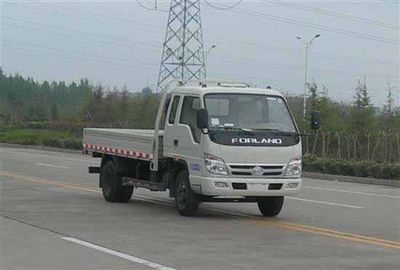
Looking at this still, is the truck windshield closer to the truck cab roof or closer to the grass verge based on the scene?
the truck cab roof

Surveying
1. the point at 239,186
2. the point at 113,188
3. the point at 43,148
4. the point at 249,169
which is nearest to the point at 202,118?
the point at 249,169

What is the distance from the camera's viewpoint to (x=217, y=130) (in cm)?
1274

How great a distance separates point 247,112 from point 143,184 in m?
2.76

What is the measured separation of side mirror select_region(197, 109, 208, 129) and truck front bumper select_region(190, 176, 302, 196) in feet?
2.96

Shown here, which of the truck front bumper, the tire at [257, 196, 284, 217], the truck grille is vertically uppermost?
the truck grille

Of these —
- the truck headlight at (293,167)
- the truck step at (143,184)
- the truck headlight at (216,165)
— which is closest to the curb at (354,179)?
the truck step at (143,184)

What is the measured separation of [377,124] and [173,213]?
26324 millimetres

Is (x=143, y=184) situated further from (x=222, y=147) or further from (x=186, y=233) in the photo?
(x=186, y=233)

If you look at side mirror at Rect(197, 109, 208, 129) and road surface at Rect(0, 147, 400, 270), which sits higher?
side mirror at Rect(197, 109, 208, 129)

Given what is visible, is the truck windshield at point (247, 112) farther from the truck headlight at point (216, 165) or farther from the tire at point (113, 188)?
the tire at point (113, 188)

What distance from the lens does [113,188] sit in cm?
1562

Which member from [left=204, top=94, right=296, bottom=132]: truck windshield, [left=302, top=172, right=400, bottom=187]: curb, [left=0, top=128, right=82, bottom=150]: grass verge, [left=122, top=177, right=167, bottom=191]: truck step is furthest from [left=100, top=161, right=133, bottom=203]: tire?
[left=0, top=128, right=82, bottom=150]: grass verge

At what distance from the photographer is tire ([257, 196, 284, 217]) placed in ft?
45.3

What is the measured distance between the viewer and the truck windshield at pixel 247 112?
42.7ft
